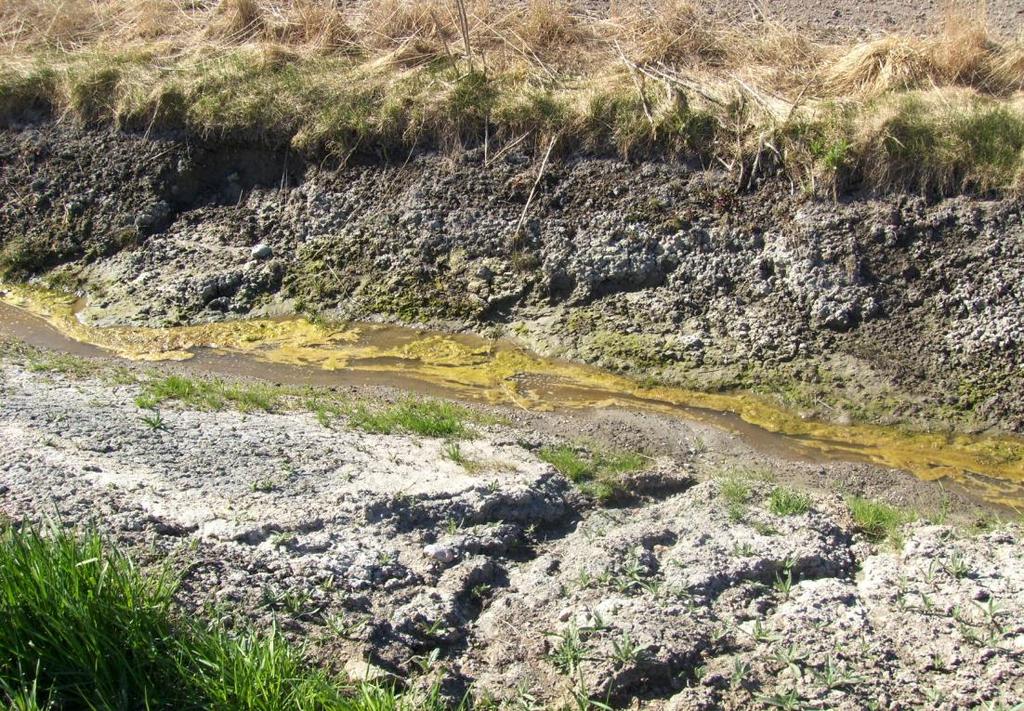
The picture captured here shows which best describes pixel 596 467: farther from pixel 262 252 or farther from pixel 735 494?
pixel 262 252

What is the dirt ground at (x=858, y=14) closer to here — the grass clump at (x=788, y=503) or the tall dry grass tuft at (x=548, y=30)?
the tall dry grass tuft at (x=548, y=30)

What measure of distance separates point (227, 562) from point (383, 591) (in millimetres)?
648

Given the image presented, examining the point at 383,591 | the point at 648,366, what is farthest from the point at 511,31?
the point at 383,591

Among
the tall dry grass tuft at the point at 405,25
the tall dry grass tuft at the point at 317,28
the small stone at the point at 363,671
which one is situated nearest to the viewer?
the small stone at the point at 363,671

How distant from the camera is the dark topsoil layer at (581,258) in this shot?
682cm

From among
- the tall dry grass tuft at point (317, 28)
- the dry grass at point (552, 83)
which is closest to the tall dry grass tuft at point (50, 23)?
the dry grass at point (552, 83)

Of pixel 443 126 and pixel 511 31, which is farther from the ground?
pixel 511 31

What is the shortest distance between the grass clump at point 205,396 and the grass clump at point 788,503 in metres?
3.13

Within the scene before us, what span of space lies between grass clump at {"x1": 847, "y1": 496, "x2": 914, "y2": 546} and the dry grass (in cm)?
301

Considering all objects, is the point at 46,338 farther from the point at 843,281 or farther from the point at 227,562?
the point at 843,281

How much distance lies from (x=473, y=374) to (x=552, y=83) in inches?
113

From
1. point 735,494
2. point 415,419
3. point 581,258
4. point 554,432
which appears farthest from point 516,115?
point 735,494

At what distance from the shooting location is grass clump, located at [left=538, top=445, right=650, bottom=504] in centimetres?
530

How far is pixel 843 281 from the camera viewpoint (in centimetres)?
708
